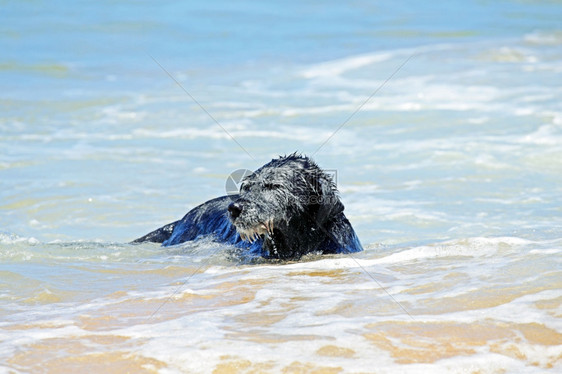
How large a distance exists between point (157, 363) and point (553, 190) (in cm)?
726

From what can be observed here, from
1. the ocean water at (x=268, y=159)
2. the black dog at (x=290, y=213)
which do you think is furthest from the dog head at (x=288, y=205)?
the ocean water at (x=268, y=159)

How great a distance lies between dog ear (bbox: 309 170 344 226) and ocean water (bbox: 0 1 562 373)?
1.20ft

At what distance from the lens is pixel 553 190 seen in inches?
399

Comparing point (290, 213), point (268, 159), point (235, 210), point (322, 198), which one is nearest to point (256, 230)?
point (235, 210)

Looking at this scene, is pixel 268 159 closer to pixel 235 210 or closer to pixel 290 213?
pixel 290 213

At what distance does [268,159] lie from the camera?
12.0 m

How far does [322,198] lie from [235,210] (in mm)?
757

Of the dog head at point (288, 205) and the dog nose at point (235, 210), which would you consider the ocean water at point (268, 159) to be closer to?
the dog head at point (288, 205)

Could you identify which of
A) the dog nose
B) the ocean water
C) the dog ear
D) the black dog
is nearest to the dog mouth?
the black dog

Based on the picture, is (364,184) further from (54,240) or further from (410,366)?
(410,366)

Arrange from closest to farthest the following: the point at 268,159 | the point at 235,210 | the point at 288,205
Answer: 1. the point at 235,210
2. the point at 288,205
3. the point at 268,159

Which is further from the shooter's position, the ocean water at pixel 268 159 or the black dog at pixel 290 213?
the black dog at pixel 290 213

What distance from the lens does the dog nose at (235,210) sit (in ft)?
20.6

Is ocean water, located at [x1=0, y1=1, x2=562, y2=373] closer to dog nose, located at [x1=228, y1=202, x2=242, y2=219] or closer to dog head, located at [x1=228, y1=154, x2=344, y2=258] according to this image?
dog head, located at [x1=228, y1=154, x2=344, y2=258]
